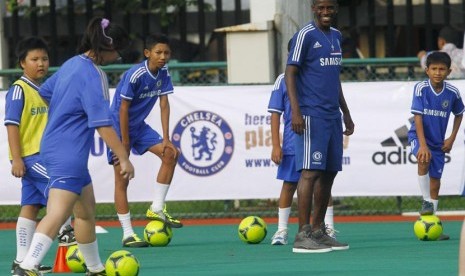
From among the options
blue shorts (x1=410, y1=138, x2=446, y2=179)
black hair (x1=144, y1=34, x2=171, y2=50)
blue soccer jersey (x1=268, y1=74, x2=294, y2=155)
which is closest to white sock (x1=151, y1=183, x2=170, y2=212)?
black hair (x1=144, y1=34, x2=171, y2=50)

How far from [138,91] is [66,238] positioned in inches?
112

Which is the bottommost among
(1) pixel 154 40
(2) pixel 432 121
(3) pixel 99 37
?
(2) pixel 432 121

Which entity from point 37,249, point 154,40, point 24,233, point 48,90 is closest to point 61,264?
point 24,233

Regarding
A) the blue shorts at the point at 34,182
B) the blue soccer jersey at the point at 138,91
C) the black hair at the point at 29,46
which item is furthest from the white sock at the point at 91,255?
the blue soccer jersey at the point at 138,91

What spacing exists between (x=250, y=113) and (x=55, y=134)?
750cm

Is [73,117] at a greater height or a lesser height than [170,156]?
greater

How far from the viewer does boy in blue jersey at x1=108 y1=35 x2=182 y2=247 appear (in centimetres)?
1391

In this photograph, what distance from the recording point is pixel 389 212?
17.5 m

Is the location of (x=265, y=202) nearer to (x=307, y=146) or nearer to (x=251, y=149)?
(x=251, y=149)

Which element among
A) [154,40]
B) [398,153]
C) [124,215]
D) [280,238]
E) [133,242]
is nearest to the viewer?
[280,238]

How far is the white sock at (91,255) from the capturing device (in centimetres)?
997

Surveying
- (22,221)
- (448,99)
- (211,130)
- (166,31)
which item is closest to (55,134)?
(22,221)

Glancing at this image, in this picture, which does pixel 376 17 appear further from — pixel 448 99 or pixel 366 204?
pixel 448 99

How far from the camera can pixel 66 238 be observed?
11555mm
